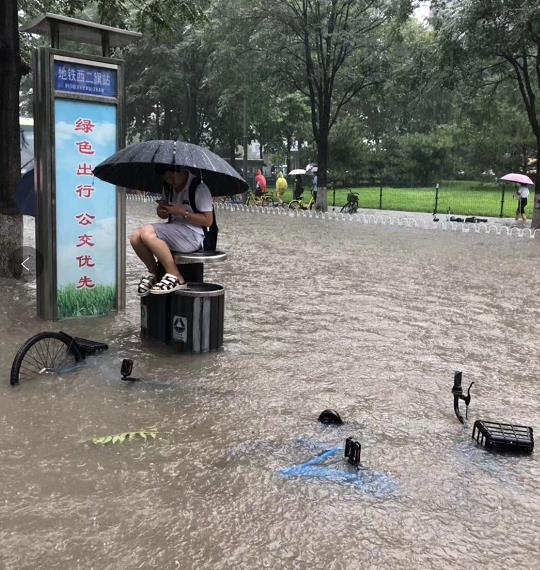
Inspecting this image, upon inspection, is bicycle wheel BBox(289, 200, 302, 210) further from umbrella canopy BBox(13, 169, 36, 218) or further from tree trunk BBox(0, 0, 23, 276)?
umbrella canopy BBox(13, 169, 36, 218)

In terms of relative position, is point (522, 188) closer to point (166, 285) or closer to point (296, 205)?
point (296, 205)

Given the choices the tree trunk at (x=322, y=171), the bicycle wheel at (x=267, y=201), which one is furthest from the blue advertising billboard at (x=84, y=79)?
the bicycle wheel at (x=267, y=201)

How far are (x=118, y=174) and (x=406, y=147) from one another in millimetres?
40646

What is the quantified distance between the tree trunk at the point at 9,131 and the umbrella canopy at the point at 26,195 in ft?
0.72

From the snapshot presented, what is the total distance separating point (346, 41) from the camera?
74.8 feet

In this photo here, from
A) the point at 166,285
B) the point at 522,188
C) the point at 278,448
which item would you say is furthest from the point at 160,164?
the point at 522,188

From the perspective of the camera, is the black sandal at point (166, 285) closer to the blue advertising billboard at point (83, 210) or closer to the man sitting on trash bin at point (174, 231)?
the man sitting on trash bin at point (174, 231)

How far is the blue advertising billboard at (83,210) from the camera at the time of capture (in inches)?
262

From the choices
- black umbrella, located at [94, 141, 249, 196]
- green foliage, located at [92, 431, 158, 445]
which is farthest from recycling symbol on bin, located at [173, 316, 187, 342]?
green foliage, located at [92, 431, 158, 445]

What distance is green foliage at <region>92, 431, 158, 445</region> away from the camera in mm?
4027

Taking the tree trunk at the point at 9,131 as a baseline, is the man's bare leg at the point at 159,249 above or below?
below

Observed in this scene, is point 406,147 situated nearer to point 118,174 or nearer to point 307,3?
point 307,3

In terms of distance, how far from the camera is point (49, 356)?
17.8ft

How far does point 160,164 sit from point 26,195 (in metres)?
3.76
